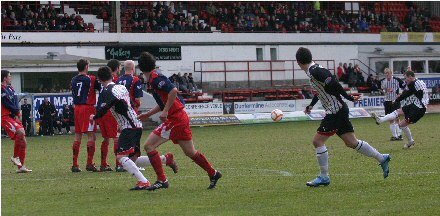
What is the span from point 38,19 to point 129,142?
3471cm

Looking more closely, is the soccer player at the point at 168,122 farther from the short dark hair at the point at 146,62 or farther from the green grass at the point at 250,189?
the green grass at the point at 250,189

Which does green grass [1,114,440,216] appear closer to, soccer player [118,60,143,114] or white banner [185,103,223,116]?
soccer player [118,60,143,114]

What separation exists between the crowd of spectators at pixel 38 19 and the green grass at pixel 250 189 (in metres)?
25.3

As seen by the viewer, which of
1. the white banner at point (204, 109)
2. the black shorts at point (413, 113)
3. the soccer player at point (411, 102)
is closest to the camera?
the soccer player at point (411, 102)

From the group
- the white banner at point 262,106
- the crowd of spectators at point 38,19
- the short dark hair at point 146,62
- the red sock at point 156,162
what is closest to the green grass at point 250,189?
the red sock at point 156,162

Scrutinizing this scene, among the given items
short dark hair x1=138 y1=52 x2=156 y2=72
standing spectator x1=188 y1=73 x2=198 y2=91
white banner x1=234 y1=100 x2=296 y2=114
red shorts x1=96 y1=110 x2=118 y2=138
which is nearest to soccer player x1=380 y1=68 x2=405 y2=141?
red shorts x1=96 y1=110 x2=118 y2=138

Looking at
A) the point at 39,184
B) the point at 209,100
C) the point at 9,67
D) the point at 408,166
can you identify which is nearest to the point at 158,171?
the point at 39,184

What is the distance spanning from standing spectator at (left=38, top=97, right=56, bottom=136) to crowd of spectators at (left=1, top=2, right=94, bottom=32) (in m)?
7.68

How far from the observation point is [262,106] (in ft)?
161

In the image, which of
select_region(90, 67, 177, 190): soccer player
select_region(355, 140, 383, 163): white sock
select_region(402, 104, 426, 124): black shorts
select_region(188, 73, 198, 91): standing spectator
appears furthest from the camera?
select_region(188, 73, 198, 91): standing spectator

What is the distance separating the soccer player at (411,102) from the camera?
22.8 metres

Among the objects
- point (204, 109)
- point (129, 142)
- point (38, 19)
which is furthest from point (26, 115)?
point (129, 142)

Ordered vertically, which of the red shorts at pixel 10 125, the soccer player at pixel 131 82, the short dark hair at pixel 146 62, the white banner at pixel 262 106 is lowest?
the white banner at pixel 262 106

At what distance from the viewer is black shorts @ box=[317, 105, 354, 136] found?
541 inches
